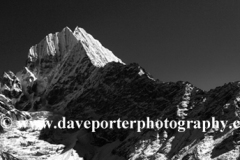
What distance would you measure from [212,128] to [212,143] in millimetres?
9263

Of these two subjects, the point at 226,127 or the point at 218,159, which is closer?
the point at 218,159

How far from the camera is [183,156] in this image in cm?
19075

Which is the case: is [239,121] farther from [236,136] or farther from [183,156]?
[183,156]

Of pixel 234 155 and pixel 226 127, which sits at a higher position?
pixel 226 127

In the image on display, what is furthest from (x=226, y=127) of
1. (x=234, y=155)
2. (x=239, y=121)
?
(x=234, y=155)

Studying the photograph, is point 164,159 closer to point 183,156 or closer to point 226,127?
point 183,156

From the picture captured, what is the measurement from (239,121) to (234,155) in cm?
1938

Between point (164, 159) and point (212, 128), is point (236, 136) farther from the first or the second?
point (164, 159)

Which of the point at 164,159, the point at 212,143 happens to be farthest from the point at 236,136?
the point at 164,159

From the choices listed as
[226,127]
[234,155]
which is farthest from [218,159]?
[226,127]

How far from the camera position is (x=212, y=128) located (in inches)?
7864

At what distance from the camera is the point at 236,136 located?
187375mm

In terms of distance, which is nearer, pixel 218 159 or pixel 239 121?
pixel 218 159

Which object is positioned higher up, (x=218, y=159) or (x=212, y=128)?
(x=212, y=128)
